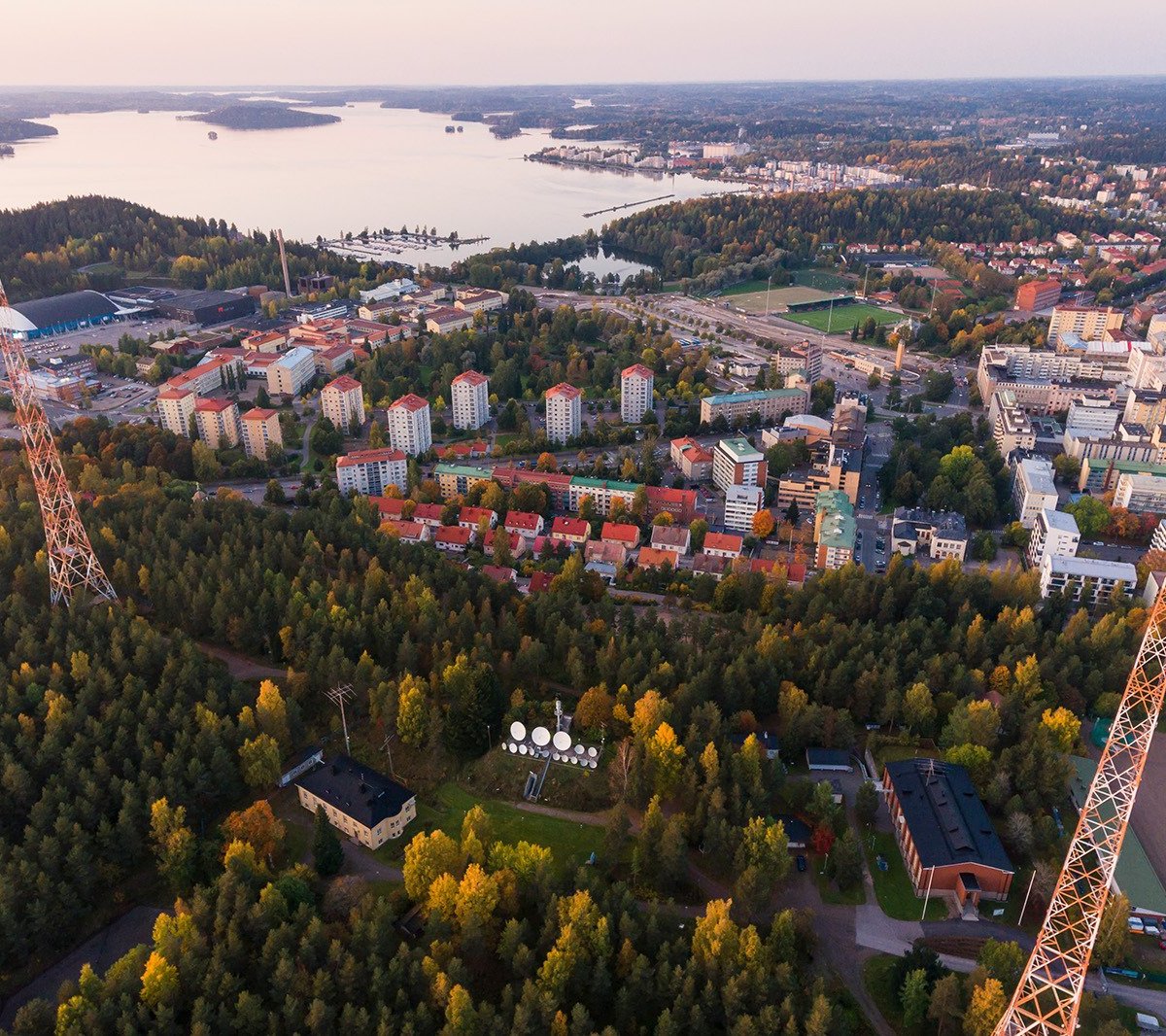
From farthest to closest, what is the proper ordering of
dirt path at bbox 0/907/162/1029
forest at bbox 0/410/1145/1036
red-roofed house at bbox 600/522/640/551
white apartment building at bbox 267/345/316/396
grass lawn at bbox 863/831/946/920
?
1. white apartment building at bbox 267/345/316/396
2. red-roofed house at bbox 600/522/640/551
3. grass lawn at bbox 863/831/946/920
4. dirt path at bbox 0/907/162/1029
5. forest at bbox 0/410/1145/1036

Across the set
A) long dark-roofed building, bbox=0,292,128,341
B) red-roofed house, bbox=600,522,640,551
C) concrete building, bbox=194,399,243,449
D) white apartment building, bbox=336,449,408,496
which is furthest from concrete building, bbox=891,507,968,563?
long dark-roofed building, bbox=0,292,128,341

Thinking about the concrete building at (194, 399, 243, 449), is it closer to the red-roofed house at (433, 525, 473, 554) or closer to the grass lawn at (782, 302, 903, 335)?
the red-roofed house at (433, 525, 473, 554)

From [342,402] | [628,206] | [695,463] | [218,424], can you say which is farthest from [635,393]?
[628,206]

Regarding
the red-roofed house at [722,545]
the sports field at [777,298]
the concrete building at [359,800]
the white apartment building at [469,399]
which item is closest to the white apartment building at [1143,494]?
the red-roofed house at [722,545]

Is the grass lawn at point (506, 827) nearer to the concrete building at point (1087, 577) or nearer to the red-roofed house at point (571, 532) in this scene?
the red-roofed house at point (571, 532)

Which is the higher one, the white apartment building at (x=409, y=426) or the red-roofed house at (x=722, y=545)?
the white apartment building at (x=409, y=426)

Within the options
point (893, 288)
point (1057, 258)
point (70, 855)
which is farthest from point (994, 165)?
point (70, 855)
